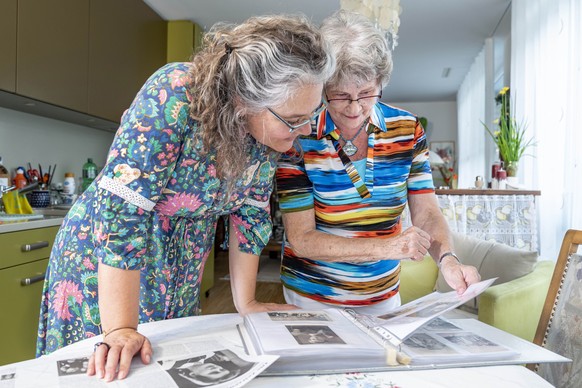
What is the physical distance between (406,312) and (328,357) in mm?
286

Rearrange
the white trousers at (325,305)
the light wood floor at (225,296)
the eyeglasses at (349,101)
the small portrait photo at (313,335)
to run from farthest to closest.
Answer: the light wood floor at (225,296), the white trousers at (325,305), the eyeglasses at (349,101), the small portrait photo at (313,335)

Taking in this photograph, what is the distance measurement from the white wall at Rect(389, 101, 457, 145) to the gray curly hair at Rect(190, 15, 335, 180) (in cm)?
1000

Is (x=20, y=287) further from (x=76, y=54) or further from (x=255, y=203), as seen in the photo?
(x=255, y=203)

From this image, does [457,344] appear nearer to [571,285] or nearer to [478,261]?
[571,285]

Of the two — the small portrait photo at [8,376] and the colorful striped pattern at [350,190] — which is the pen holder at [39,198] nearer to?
the colorful striped pattern at [350,190]

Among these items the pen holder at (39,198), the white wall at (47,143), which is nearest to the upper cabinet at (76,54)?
the white wall at (47,143)

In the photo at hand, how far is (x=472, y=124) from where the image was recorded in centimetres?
739

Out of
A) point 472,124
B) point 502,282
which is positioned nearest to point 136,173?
point 502,282

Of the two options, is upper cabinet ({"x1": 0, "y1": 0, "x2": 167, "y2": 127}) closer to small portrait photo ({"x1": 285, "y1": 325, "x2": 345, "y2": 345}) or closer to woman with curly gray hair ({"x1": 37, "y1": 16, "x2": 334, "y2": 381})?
woman with curly gray hair ({"x1": 37, "y1": 16, "x2": 334, "y2": 381})

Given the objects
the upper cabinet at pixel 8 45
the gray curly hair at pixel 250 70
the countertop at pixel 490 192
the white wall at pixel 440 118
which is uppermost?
the white wall at pixel 440 118

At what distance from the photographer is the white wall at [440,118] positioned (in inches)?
417

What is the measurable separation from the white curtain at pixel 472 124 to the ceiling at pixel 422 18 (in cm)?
27

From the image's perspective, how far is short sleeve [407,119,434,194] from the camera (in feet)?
4.45

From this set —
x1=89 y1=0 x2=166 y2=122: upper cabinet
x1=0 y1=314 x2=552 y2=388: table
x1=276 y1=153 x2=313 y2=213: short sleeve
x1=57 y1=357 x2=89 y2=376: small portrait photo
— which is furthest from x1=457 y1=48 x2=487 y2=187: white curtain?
x1=57 y1=357 x2=89 y2=376: small portrait photo
